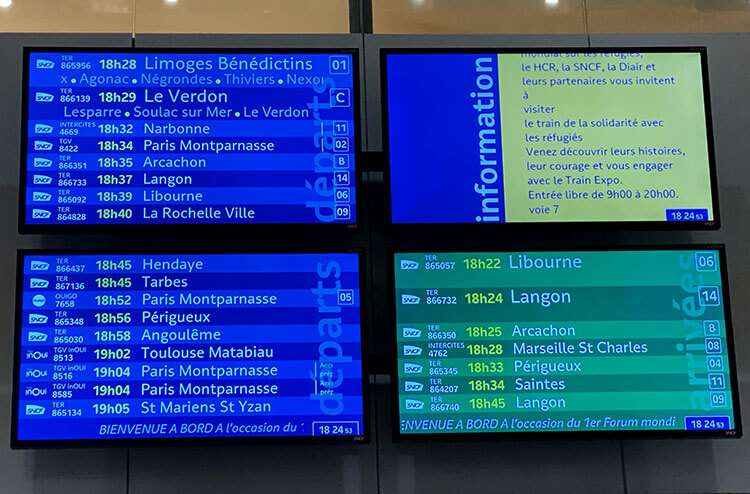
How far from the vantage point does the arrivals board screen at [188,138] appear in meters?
3.29

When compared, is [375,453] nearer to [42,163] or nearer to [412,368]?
[412,368]

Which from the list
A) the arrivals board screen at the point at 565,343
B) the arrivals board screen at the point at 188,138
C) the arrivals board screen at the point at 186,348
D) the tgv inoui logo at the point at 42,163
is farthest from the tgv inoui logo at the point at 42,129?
the arrivals board screen at the point at 565,343

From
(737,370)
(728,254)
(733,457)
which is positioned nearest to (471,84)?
(728,254)

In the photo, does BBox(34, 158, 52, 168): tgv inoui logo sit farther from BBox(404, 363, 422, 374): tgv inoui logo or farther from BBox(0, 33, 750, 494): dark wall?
BBox(404, 363, 422, 374): tgv inoui logo

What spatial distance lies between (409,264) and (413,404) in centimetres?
51

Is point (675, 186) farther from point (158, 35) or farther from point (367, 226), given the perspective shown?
point (158, 35)

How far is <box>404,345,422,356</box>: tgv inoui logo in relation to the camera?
3248 mm

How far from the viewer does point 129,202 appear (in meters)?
3.29

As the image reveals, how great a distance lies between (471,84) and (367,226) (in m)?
0.68

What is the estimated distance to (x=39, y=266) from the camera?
321 centimetres

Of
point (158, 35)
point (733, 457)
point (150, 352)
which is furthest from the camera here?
point (158, 35)

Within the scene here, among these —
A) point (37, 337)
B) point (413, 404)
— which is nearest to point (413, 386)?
point (413, 404)

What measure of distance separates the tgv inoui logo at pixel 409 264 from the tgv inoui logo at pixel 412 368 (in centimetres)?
35

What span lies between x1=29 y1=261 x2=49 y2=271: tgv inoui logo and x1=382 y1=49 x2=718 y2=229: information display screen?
127 cm
